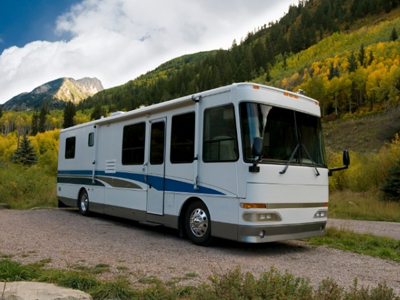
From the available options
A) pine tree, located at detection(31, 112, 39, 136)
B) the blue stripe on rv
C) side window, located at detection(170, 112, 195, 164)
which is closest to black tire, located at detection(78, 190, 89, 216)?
the blue stripe on rv

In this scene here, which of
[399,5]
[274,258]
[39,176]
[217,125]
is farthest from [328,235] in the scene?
[399,5]

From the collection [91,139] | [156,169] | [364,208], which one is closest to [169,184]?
[156,169]

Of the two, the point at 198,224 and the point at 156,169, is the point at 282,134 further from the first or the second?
the point at 156,169

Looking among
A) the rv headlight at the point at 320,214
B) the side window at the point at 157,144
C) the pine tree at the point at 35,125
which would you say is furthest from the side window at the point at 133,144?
the pine tree at the point at 35,125

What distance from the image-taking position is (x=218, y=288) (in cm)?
391

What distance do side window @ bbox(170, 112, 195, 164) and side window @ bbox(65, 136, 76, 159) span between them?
628 cm

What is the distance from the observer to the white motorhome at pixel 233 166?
22.6 feet

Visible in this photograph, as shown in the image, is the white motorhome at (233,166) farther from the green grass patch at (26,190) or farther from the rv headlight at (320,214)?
the green grass patch at (26,190)

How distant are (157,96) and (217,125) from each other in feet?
391

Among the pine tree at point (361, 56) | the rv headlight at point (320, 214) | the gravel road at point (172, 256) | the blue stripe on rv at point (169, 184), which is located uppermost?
the pine tree at point (361, 56)

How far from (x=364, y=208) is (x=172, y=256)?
12438mm

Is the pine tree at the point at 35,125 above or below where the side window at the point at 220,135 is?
above

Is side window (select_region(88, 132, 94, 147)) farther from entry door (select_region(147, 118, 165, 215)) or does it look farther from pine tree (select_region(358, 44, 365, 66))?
A: pine tree (select_region(358, 44, 365, 66))

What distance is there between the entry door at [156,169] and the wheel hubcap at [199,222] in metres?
1.11
